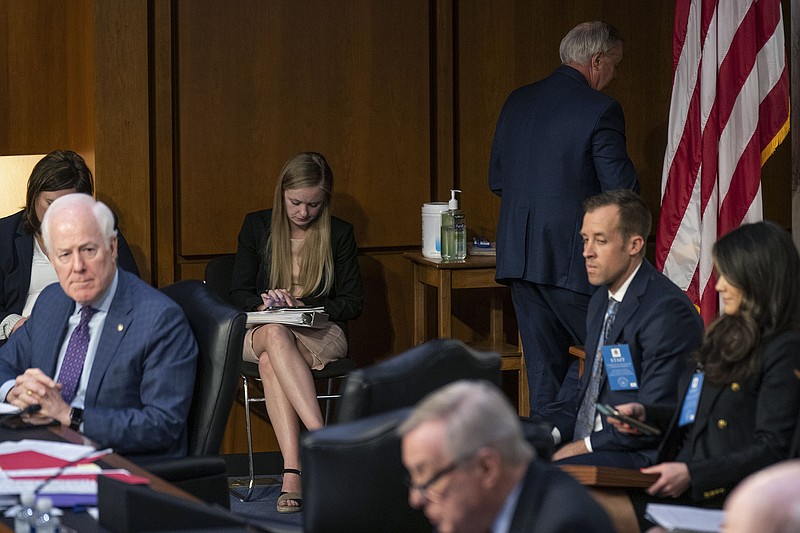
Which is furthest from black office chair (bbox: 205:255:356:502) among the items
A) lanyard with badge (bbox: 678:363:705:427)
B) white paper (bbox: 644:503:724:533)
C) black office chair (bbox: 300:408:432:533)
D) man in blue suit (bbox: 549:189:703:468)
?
black office chair (bbox: 300:408:432:533)

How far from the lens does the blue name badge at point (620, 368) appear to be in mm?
3711

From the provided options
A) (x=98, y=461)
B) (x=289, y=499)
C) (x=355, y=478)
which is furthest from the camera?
(x=289, y=499)

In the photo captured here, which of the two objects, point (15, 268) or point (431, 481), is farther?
point (15, 268)

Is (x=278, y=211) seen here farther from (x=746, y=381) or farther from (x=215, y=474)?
(x=746, y=381)

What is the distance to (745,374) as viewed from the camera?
3.16 m

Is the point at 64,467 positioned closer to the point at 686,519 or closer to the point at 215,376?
the point at 215,376

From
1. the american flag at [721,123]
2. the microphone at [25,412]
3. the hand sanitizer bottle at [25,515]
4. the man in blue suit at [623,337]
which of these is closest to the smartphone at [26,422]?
the microphone at [25,412]

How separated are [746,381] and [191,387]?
4.89 ft

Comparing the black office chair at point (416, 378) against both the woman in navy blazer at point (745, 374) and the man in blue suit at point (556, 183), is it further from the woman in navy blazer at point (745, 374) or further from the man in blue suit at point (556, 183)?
the man in blue suit at point (556, 183)

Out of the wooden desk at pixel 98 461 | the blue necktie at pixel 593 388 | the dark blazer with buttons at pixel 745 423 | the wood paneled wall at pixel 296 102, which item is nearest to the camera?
the wooden desk at pixel 98 461

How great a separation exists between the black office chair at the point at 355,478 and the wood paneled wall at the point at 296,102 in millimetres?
3564

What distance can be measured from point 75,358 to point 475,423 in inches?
75.5

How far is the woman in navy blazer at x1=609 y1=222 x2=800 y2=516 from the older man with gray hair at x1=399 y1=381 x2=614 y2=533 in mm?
1244

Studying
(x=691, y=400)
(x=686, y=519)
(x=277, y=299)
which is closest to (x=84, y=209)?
(x=691, y=400)
